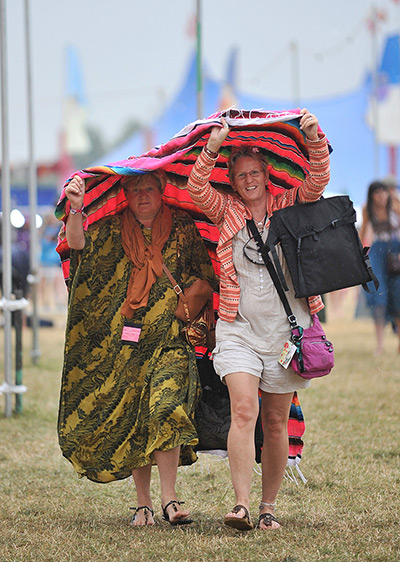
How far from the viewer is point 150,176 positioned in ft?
15.3

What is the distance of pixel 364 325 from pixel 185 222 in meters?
11.0

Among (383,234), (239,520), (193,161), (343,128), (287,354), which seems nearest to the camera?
(239,520)

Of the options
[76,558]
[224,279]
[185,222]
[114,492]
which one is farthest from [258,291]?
[114,492]

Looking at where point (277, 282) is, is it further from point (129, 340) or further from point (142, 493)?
point (142, 493)

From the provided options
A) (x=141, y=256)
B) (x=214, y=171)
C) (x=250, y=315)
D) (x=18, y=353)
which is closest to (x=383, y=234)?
(x=18, y=353)

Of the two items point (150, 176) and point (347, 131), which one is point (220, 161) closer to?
point (150, 176)

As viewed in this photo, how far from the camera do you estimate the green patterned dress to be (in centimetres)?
450

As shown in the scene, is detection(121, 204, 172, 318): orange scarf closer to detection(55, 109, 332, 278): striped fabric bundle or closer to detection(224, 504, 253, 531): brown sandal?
detection(55, 109, 332, 278): striped fabric bundle

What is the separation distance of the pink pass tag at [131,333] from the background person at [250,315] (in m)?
0.42

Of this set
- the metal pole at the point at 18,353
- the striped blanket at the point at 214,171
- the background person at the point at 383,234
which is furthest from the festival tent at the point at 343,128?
the striped blanket at the point at 214,171

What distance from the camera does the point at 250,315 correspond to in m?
4.29

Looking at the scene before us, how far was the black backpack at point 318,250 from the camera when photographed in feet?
13.9

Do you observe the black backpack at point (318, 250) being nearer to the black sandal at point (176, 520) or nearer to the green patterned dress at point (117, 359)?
the green patterned dress at point (117, 359)

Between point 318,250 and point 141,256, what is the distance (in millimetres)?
878
